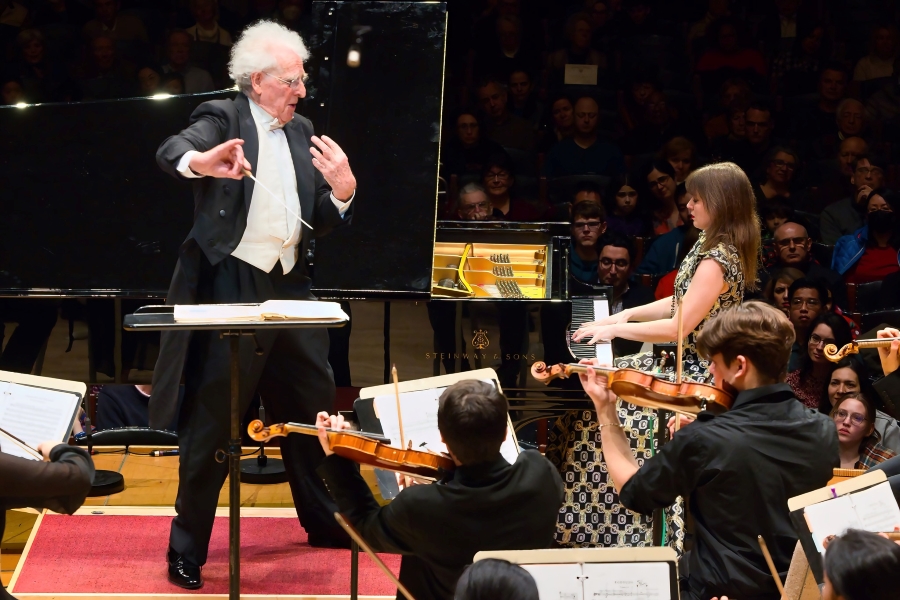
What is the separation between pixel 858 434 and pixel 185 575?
2.51m

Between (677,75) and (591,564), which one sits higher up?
(677,75)

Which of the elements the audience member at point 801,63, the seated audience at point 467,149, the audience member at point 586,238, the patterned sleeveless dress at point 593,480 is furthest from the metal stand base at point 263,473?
the audience member at point 801,63

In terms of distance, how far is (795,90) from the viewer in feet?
23.6

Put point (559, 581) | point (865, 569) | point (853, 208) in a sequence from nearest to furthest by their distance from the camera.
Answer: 1. point (865, 569)
2. point (559, 581)
3. point (853, 208)

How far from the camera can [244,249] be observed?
11.4 feet

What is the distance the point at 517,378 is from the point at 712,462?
187cm

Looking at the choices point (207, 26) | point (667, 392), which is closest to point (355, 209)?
point (667, 392)

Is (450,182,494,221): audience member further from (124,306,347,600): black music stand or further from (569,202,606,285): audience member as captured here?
(124,306,347,600): black music stand

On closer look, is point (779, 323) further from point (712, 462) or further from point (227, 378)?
point (227, 378)

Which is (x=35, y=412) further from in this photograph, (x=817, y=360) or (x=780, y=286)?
(x=780, y=286)

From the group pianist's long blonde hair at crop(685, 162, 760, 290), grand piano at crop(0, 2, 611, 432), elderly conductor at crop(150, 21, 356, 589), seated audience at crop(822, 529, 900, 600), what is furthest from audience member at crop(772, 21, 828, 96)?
seated audience at crop(822, 529, 900, 600)

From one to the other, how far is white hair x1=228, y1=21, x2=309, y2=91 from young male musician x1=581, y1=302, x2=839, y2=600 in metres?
1.70

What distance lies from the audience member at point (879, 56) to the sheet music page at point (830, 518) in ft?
18.1

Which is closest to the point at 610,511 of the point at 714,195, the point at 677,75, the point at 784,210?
the point at 714,195
